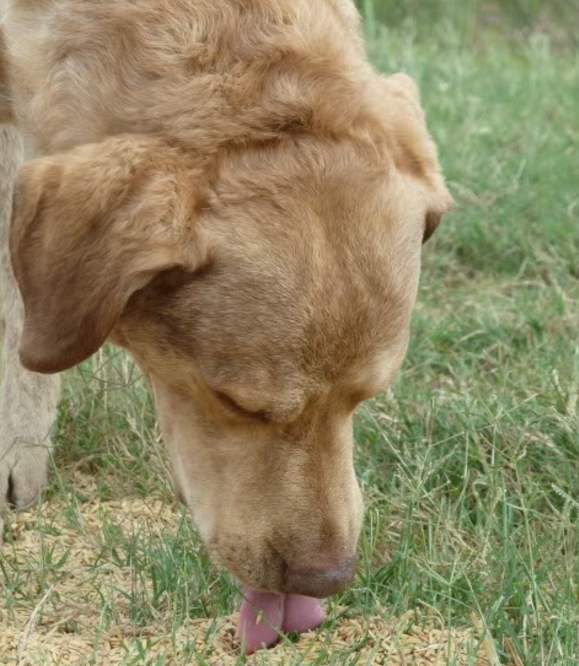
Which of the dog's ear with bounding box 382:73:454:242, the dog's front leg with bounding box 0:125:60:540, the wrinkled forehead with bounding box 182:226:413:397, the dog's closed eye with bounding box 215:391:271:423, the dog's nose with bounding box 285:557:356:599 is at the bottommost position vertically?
the dog's front leg with bounding box 0:125:60:540

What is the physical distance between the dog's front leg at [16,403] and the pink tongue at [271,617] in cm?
109

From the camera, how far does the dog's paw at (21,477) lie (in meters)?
4.21

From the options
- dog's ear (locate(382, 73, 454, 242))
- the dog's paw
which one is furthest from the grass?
dog's ear (locate(382, 73, 454, 242))

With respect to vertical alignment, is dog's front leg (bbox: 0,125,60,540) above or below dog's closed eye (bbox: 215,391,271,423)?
below

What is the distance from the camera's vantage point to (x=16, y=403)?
14.1 ft

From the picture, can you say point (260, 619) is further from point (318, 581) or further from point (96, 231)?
point (96, 231)

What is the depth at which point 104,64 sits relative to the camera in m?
3.29

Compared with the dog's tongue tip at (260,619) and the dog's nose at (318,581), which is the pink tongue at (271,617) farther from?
the dog's nose at (318,581)

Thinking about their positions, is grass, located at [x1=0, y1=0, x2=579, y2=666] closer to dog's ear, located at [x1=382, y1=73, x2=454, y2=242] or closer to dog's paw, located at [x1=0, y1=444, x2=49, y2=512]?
dog's paw, located at [x1=0, y1=444, x2=49, y2=512]

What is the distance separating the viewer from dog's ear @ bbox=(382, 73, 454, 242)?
3.44 meters

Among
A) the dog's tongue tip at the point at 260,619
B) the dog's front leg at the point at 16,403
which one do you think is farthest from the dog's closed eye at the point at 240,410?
the dog's front leg at the point at 16,403

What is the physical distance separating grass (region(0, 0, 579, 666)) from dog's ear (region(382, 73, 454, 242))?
82cm

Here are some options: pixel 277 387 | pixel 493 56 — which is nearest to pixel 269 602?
pixel 277 387

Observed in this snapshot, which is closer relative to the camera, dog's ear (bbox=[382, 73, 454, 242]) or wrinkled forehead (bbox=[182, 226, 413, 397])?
wrinkled forehead (bbox=[182, 226, 413, 397])
